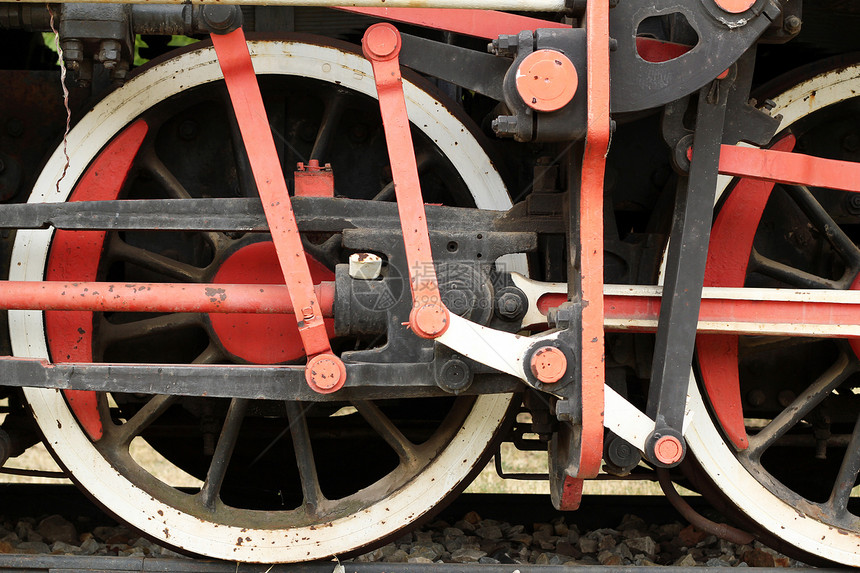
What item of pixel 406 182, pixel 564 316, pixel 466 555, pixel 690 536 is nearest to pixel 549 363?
pixel 564 316

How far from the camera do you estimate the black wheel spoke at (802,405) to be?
7.06ft

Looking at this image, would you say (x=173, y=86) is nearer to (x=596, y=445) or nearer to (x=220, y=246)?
(x=220, y=246)

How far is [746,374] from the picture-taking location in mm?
2459

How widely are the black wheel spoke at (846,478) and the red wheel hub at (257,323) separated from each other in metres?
1.44

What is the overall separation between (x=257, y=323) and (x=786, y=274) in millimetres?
1461

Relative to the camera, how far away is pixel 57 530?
2480 millimetres

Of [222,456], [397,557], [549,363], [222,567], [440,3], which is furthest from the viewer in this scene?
[397,557]

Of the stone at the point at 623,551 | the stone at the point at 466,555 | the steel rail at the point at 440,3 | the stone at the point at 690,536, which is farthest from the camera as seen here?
the stone at the point at 690,536

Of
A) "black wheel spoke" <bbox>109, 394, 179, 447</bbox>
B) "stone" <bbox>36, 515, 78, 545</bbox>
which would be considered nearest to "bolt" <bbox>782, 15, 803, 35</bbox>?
"black wheel spoke" <bbox>109, 394, 179, 447</bbox>

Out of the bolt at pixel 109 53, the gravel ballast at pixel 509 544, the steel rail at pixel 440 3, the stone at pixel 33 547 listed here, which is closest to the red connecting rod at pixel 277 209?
the steel rail at pixel 440 3

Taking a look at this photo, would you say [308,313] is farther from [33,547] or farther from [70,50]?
[33,547]

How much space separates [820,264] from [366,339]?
1364 mm

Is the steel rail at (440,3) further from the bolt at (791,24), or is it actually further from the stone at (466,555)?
the stone at (466,555)

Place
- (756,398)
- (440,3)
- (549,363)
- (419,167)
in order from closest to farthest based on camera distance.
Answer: (440,3), (549,363), (419,167), (756,398)
